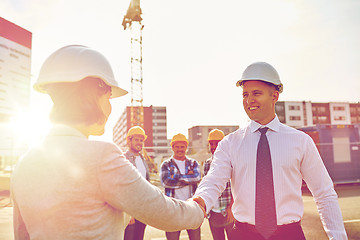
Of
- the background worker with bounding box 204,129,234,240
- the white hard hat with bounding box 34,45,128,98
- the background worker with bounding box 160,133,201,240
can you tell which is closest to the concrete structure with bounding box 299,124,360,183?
the background worker with bounding box 160,133,201,240

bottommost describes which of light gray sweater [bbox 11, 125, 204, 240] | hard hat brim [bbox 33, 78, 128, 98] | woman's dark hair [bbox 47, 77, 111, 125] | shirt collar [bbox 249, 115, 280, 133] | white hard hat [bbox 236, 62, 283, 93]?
light gray sweater [bbox 11, 125, 204, 240]

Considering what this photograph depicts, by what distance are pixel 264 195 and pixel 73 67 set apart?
185cm

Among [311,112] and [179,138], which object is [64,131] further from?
[311,112]

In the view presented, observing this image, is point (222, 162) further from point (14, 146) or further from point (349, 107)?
point (349, 107)

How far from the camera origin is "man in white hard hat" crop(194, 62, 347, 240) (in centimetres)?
238

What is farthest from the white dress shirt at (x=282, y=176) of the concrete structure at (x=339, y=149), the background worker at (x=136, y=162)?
the concrete structure at (x=339, y=149)

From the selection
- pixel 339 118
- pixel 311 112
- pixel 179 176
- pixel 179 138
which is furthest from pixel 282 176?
pixel 339 118

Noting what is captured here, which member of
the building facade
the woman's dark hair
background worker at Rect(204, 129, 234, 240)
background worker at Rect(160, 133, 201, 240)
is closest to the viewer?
the woman's dark hair

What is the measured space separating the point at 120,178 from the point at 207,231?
6.28 meters

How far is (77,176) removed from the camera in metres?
1.27

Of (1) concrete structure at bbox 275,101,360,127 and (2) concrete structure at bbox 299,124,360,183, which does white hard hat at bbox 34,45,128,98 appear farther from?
(1) concrete structure at bbox 275,101,360,127

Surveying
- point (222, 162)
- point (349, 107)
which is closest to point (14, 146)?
point (222, 162)

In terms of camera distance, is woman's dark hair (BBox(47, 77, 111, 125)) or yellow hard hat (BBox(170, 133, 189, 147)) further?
yellow hard hat (BBox(170, 133, 189, 147))

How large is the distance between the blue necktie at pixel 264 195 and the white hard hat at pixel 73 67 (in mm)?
1554
